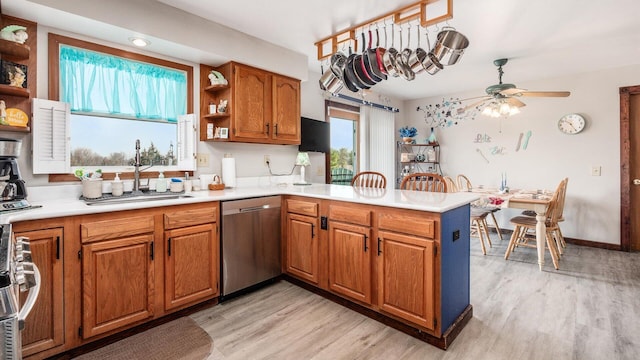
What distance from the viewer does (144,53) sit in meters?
2.66

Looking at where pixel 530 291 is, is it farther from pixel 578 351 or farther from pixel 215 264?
pixel 215 264

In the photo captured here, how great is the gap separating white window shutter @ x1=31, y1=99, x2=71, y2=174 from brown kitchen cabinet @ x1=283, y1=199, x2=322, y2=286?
1.70m

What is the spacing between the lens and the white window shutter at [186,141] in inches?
115

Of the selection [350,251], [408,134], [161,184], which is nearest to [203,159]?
[161,184]

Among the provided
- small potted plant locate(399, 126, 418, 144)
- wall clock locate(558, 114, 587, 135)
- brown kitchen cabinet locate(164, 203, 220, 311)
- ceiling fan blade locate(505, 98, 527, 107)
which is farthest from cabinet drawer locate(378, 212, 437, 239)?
wall clock locate(558, 114, 587, 135)

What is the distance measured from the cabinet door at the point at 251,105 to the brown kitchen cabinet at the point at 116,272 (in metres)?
1.24

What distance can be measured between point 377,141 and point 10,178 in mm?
4456

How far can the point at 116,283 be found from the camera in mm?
1972

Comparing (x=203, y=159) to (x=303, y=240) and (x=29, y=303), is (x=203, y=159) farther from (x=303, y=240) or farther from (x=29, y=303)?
(x=29, y=303)

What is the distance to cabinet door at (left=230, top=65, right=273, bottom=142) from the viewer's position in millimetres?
2949

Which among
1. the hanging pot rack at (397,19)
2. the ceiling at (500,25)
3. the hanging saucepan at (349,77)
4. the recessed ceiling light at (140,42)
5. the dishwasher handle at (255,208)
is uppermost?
the ceiling at (500,25)

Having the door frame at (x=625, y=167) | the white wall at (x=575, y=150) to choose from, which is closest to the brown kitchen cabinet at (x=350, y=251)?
the white wall at (x=575, y=150)

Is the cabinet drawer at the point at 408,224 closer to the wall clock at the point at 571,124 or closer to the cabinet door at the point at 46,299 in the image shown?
the cabinet door at the point at 46,299

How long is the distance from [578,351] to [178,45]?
11.5 ft
